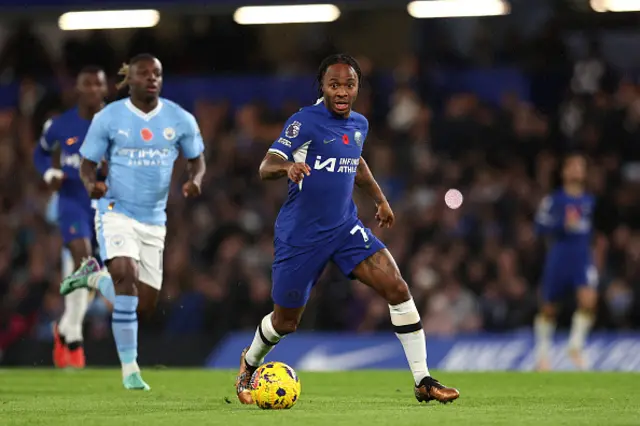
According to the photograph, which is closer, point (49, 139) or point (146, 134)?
point (146, 134)

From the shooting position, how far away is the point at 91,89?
13531 millimetres

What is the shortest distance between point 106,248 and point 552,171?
415 inches

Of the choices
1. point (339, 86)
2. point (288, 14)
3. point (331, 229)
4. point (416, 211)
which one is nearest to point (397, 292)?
point (331, 229)

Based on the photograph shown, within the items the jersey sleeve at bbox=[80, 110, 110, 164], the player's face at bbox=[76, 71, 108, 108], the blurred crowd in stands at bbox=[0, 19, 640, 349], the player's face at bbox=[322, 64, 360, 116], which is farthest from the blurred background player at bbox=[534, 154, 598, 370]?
the player's face at bbox=[322, 64, 360, 116]

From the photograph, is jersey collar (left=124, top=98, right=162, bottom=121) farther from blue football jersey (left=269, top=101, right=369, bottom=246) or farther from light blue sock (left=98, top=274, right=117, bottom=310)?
blue football jersey (left=269, top=101, right=369, bottom=246)

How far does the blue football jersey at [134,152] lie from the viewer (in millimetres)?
11102

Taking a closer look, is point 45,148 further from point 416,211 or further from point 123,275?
point 416,211

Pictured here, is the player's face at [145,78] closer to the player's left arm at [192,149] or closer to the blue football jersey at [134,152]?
the blue football jersey at [134,152]

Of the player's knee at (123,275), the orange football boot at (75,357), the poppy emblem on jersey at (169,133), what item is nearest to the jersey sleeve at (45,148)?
the orange football boot at (75,357)

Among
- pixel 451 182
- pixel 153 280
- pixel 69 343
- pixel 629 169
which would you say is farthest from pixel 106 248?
pixel 629 169

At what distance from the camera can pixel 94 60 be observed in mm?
23219

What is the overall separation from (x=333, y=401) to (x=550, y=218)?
8.30 metres

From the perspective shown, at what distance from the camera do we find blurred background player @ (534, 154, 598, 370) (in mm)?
17141

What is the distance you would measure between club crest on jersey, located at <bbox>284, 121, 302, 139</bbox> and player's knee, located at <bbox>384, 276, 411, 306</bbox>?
1245 mm
